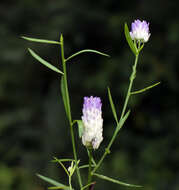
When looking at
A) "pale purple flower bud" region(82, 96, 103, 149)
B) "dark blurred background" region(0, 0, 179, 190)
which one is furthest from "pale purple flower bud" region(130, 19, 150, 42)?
"dark blurred background" region(0, 0, 179, 190)

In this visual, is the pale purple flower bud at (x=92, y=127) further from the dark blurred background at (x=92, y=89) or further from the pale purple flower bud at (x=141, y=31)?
the dark blurred background at (x=92, y=89)

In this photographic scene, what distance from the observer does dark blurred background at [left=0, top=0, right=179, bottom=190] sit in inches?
91.4

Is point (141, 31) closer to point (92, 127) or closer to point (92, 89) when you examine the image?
point (92, 127)

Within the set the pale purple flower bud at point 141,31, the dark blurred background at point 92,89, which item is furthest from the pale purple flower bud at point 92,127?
the dark blurred background at point 92,89

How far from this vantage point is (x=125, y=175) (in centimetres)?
227

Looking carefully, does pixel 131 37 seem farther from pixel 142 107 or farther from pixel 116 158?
pixel 142 107

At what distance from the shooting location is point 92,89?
247 centimetres

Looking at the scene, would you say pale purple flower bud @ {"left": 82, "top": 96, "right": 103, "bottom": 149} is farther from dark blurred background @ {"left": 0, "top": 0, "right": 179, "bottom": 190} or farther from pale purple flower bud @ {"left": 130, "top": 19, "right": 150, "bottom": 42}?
dark blurred background @ {"left": 0, "top": 0, "right": 179, "bottom": 190}

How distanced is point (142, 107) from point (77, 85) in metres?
0.46

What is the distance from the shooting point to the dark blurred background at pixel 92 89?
91.4 inches

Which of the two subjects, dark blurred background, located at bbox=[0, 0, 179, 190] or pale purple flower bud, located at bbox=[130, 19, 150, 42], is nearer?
pale purple flower bud, located at bbox=[130, 19, 150, 42]

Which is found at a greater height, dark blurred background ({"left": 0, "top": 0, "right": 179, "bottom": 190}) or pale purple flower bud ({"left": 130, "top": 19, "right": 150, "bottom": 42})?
pale purple flower bud ({"left": 130, "top": 19, "right": 150, "bottom": 42})

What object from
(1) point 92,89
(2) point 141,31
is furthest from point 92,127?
(1) point 92,89

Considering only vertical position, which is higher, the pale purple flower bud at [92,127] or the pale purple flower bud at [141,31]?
the pale purple flower bud at [141,31]
